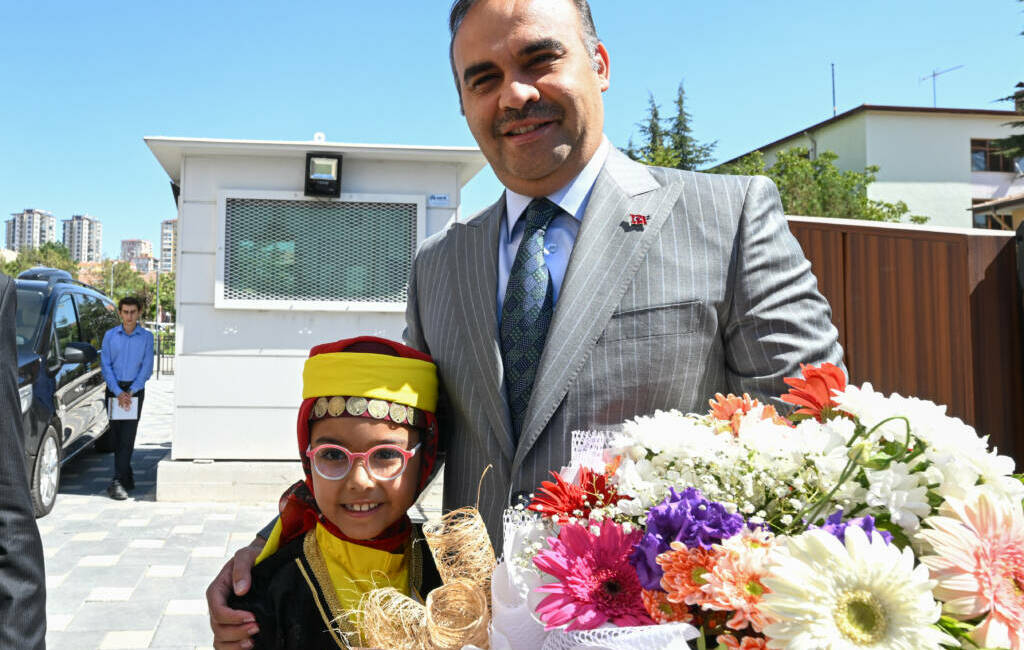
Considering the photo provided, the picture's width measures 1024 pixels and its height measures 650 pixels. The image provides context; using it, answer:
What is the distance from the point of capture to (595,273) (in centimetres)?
156

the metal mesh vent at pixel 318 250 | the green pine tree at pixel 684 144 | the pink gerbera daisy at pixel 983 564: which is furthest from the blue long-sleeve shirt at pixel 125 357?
the green pine tree at pixel 684 144

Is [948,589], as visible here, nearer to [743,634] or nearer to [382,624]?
[743,634]

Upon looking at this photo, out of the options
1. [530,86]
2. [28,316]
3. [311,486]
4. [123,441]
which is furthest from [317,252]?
[530,86]

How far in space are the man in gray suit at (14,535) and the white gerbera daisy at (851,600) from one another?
1.52 metres

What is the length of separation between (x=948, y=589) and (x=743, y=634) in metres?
0.18

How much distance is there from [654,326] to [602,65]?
596mm

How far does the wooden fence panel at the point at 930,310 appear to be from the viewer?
4652mm

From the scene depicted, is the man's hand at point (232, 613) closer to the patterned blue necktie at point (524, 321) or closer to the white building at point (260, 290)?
the patterned blue necktie at point (524, 321)

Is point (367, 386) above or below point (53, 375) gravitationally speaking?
above

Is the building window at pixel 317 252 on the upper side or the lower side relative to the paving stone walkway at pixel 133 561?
upper

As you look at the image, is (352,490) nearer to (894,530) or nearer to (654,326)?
(654,326)

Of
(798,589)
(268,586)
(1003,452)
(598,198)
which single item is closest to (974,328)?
(1003,452)

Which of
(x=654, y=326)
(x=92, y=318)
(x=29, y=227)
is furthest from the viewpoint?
(x=29, y=227)

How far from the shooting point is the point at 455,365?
5.54 feet
